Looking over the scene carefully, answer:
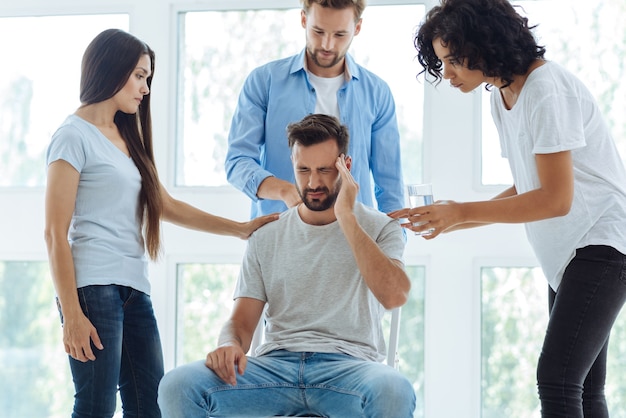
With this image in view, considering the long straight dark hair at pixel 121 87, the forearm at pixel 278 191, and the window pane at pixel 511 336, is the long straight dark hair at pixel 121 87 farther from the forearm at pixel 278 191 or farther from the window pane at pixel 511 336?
the window pane at pixel 511 336

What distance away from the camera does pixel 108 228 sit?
1.96 meters

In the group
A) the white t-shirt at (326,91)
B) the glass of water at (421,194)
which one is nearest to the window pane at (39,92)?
the white t-shirt at (326,91)

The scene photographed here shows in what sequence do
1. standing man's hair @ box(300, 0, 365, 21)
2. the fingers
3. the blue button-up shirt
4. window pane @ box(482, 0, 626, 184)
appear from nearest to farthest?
the fingers
standing man's hair @ box(300, 0, 365, 21)
the blue button-up shirt
window pane @ box(482, 0, 626, 184)

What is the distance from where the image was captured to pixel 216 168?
300 cm

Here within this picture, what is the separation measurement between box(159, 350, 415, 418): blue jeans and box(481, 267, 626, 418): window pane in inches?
42.3

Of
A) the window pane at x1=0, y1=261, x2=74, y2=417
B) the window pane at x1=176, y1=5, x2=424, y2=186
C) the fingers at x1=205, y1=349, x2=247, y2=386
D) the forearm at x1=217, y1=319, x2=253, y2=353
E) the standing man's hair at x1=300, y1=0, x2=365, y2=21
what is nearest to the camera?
the fingers at x1=205, y1=349, x2=247, y2=386

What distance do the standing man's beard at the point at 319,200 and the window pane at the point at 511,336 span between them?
0.96 meters

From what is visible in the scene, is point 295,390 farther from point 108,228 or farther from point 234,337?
point 108,228

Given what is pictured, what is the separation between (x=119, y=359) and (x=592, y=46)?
Answer: 198 cm

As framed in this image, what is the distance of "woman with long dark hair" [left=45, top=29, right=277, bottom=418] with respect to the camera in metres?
1.86

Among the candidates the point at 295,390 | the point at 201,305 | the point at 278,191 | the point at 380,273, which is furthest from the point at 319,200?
the point at 201,305

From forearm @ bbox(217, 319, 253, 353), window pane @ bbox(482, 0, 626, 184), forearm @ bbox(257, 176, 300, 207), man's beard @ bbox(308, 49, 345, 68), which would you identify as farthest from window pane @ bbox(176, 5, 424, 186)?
forearm @ bbox(217, 319, 253, 353)

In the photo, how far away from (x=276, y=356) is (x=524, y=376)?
1254 mm

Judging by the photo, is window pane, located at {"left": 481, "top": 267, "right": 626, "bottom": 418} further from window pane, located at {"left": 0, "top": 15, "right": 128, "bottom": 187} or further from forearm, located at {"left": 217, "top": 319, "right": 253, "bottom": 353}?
window pane, located at {"left": 0, "top": 15, "right": 128, "bottom": 187}
